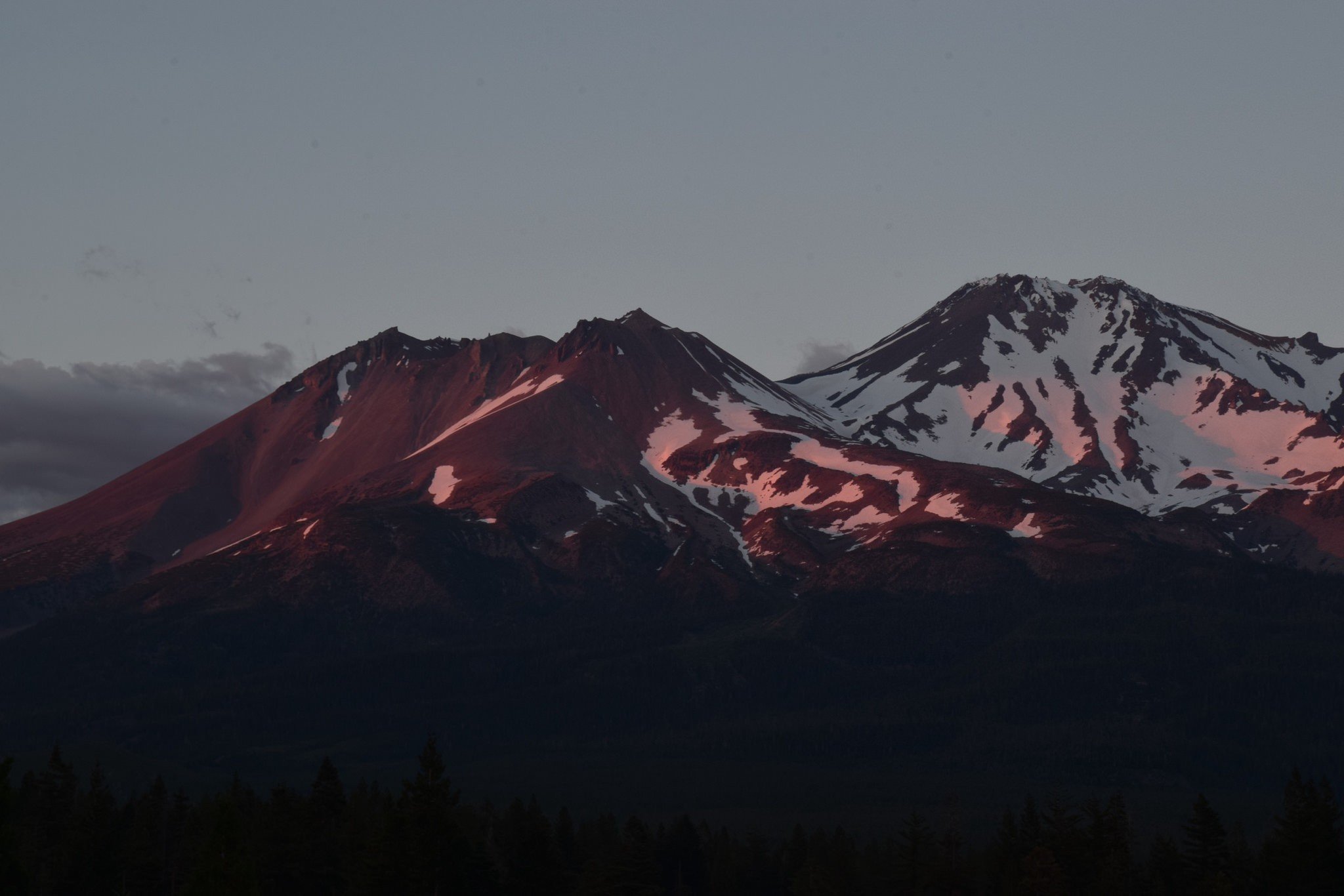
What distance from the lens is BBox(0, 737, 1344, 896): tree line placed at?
9506 cm

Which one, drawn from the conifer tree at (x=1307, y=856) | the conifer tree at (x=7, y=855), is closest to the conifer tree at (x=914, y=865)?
the conifer tree at (x=1307, y=856)

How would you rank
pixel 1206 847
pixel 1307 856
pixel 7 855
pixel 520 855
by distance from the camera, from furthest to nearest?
pixel 1206 847 < pixel 520 855 < pixel 1307 856 < pixel 7 855

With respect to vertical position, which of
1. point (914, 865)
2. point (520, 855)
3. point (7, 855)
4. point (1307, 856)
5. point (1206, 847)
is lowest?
point (1206, 847)

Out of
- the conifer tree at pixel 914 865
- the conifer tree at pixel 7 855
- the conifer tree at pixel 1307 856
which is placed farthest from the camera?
the conifer tree at pixel 914 865

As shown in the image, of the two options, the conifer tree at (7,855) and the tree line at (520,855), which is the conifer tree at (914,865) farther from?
the conifer tree at (7,855)

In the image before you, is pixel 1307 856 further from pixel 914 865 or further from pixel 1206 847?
pixel 914 865

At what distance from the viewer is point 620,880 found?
351 ft

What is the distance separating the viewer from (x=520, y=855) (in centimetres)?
10731

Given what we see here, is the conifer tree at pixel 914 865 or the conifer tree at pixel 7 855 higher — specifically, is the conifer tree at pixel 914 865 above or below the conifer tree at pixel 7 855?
below

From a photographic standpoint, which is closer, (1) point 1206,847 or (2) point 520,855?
(2) point 520,855

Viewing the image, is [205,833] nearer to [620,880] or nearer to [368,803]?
[368,803]

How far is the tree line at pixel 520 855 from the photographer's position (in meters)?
95.1

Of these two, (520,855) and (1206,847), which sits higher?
(520,855)

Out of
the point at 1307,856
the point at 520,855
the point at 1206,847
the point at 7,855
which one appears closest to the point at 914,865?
the point at 1206,847
